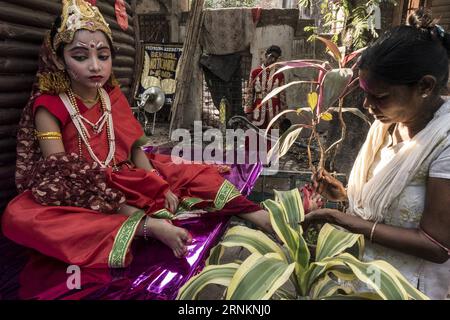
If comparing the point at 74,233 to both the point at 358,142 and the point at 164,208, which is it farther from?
the point at 358,142

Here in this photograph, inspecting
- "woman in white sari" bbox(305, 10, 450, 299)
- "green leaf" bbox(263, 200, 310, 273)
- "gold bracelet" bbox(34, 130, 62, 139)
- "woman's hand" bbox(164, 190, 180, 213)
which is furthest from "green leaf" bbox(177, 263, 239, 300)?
"gold bracelet" bbox(34, 130, 62, 139)

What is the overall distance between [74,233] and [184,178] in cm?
80

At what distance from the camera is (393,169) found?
50.5 inches

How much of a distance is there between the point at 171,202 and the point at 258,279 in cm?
94

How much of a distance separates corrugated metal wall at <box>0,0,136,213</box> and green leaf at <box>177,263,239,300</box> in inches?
50.0

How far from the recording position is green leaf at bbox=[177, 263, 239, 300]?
1028mm

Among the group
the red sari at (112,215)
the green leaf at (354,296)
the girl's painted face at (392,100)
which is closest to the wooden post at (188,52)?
the red sari at (112,215)

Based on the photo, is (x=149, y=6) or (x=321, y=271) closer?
(x=321, y=271)

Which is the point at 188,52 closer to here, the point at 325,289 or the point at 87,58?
the point at 87,58

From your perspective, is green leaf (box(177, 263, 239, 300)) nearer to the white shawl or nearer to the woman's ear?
the white shawl

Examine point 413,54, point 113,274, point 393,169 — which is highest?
point 413,54

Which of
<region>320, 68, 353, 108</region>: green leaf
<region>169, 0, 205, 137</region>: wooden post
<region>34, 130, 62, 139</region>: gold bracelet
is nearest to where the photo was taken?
<region>34, 130, 62, 139</region>: gold bracelet

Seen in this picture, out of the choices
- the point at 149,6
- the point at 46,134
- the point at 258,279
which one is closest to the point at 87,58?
the point at 46,134

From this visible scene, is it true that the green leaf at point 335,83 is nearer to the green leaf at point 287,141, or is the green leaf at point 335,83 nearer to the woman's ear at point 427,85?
the green leaf at point 287,141
